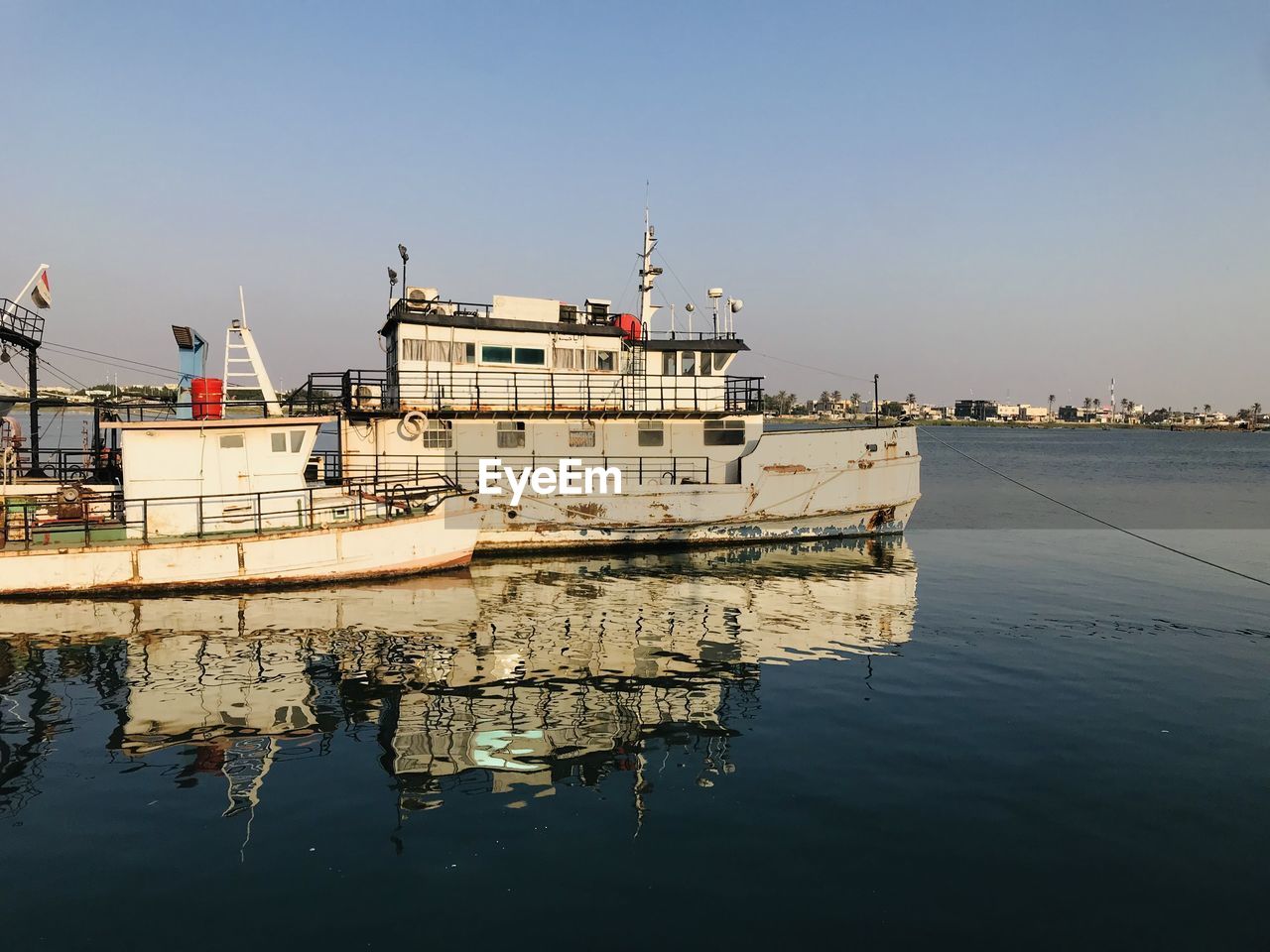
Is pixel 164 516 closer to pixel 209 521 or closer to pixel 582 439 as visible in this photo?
pixel 209 521

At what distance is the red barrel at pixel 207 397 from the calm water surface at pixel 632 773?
493cm

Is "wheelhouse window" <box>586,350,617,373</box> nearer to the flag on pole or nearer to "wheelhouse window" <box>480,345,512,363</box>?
"wheelhouse window" <box>480,345,512,363</box>

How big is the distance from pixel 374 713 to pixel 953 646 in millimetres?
10586

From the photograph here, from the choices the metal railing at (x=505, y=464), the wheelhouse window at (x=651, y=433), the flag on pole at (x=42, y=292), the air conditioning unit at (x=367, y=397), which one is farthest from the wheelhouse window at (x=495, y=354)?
the flag on pole at (x=42, y=292)

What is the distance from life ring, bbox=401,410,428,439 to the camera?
76.6 ft

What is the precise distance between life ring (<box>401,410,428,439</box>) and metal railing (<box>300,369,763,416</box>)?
0.33 metres

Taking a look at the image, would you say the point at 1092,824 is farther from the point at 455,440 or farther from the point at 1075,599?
the point at 455,440

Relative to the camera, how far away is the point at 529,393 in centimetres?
2464

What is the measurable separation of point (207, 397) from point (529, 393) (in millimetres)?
9476

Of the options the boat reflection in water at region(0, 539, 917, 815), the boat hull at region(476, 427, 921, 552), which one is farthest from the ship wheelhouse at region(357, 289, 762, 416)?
the boat reflection in water at region(0, 539, 917, 815)

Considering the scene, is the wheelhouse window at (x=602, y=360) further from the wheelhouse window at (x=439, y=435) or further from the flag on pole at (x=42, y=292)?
the flag on pole at (x=42, y=292)

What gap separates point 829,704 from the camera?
36.4ft

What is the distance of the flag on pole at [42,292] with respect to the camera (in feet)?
75.4

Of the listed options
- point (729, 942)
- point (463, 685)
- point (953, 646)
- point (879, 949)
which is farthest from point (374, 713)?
point (953, 646)
